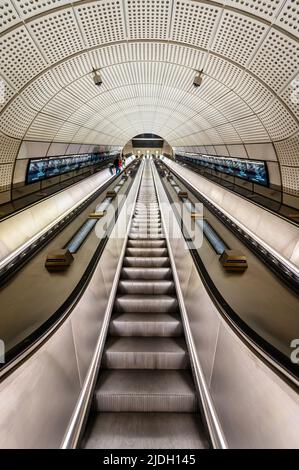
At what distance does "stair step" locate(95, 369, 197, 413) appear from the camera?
2.50 m

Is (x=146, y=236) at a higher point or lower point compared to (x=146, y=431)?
higher

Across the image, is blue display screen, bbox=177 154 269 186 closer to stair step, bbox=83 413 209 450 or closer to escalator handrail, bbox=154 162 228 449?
escalator handrail, bbox=154 162 228 449

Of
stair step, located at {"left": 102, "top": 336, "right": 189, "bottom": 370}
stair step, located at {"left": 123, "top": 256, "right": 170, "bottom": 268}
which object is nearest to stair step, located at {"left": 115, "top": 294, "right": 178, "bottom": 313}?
stair step, located at {"left": 102, "top": 336, "right": 189, "bottom": 370}

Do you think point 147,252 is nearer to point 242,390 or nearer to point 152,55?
point 242,390

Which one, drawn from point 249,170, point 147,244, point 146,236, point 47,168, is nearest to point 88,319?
point 147,244

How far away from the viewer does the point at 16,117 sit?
5246mm

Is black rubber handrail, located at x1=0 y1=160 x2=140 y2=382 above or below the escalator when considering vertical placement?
above

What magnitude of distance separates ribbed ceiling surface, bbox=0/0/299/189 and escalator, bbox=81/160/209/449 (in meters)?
4.36

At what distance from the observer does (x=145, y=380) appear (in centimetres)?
271

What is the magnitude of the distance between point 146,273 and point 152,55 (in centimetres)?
508

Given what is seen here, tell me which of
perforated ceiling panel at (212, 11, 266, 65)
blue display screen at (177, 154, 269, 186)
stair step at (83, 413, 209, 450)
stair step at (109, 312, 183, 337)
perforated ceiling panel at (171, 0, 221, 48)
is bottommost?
stair step at (83, 413, 209, 450)

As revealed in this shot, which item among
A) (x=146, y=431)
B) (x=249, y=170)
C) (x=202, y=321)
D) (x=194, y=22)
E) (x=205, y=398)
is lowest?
(x=146, y=431)

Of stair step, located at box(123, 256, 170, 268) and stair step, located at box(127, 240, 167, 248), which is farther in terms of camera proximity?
stair step, located at box(127, 240, 167, 248)

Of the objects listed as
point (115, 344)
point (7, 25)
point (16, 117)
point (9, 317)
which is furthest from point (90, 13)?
point (115, 344)
